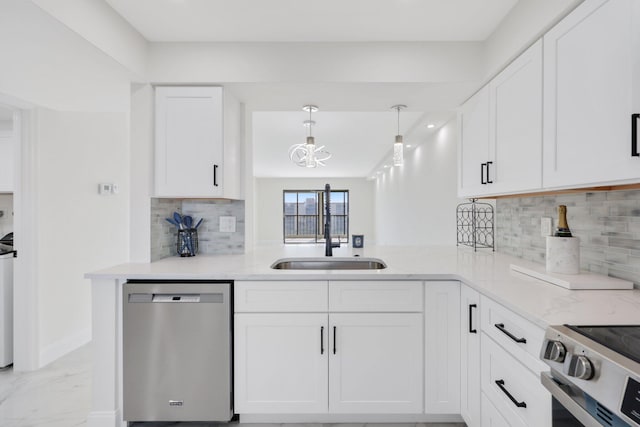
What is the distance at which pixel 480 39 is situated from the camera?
6.59 feet

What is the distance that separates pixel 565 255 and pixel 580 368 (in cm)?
91

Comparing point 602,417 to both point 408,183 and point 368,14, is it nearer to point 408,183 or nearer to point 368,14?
point 368,14

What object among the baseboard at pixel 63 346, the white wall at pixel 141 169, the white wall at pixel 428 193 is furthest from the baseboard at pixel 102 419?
the white wall at pixel 428 193

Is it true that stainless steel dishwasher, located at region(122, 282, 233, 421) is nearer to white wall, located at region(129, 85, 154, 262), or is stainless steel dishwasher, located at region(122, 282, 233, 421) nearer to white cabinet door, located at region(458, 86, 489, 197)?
white wall, located at region(129, 85, 154, 262)

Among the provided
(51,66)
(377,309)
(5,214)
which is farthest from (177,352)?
(5,214)

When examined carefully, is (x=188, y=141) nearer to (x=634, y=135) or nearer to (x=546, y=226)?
(x=634, y=135)

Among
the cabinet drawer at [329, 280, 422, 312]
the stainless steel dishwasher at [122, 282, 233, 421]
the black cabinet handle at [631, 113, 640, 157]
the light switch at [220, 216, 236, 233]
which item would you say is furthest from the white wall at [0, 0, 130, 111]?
the black cabinet handle at [631, 113, 640, 157]

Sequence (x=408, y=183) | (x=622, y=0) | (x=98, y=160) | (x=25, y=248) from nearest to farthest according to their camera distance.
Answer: (x=622, y=0) → (x=25, y=248) → (x=98, y=160) → (x=408, y=183)

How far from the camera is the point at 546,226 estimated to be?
191 centimetres

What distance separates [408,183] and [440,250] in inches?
129

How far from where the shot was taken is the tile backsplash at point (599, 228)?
1.36m

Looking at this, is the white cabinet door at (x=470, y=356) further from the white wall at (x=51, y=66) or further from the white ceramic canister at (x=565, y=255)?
the white wall at (x=51, y=66)

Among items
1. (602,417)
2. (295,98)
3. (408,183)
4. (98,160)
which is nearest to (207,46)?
(295,98)

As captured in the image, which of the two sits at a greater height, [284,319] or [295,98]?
[295,98]
